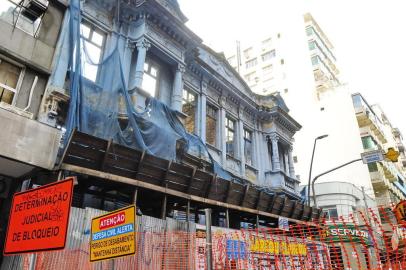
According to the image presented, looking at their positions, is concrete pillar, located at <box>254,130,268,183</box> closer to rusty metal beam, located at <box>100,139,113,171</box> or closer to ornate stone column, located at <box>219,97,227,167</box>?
ornate stone column, located at <box>219,97,227,167</box>

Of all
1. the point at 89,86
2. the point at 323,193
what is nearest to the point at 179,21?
the point at 89,86

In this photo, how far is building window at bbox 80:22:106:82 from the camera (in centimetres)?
1020

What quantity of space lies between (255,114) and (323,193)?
1312 cm

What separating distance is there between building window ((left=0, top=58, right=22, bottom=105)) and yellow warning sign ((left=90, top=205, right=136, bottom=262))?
20.8 feet

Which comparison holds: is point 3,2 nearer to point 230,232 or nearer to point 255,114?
point 230,232

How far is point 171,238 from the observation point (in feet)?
26.0

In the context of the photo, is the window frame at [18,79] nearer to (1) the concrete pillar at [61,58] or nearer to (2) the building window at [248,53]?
(1) the concrete pillar at [61,58]

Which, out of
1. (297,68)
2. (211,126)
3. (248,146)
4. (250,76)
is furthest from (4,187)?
(250,76)

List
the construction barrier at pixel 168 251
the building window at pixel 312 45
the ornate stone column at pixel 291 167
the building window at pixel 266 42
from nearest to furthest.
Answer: the construction barrier at pixel 168 251, the ornate stone column at pixel 291 167, the building window at pixel 312 45, the building window at pixel 266 42

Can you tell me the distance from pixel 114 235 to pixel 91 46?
8931mm

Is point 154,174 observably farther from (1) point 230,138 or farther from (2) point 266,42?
(2) point 266,42

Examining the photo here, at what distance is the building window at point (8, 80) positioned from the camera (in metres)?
8.97

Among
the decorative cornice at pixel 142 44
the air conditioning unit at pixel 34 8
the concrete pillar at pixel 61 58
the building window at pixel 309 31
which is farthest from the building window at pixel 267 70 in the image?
the air conditioning unit at pixel 34 8

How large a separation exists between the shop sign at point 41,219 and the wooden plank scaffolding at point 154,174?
13.9 feet
